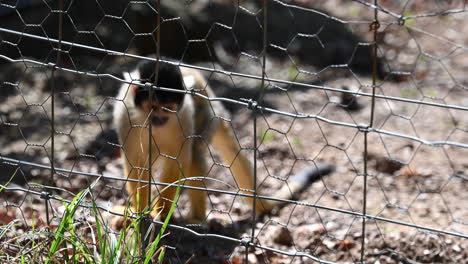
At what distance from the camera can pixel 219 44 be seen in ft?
19.1

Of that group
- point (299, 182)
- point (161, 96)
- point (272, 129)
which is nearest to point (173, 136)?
point (161, 96)

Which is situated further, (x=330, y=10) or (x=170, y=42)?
(x=330, y=10)

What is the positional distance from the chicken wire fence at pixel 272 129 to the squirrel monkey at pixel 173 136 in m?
0.10

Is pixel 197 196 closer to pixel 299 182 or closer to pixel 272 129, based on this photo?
pixel 299 182

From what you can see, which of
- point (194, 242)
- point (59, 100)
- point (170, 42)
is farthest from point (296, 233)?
point (170, 42)

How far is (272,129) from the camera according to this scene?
1779 millimetres

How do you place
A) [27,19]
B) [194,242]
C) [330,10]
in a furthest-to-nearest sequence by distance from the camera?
[330,10], [27,19], [194,242]

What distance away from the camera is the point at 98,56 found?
5.29 metres

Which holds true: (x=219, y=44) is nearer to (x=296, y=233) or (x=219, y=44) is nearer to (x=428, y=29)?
(x=428, y=29)

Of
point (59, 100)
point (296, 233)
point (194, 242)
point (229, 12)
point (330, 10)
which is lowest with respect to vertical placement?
point (59, 100)

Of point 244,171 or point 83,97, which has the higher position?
point 244,171

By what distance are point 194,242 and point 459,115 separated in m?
2.33

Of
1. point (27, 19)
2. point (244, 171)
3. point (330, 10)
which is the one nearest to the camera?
point (244, 171)

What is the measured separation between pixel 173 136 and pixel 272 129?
3.79 ft
